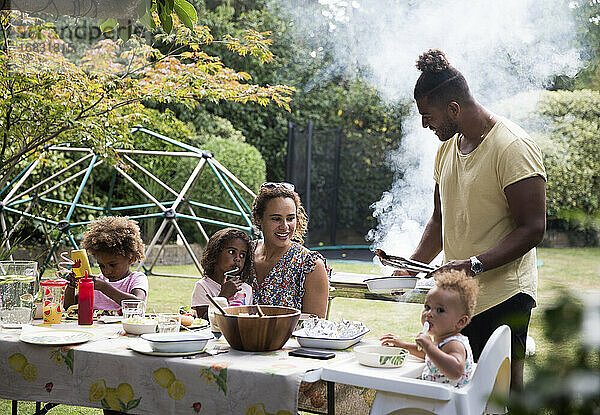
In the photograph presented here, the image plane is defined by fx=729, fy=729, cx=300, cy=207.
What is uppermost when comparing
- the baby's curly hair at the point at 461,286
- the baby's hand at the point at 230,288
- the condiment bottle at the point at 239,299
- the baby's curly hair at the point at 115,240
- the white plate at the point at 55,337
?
the baby's curly hair at the point at 115,240

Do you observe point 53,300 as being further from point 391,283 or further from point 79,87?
point 79,87

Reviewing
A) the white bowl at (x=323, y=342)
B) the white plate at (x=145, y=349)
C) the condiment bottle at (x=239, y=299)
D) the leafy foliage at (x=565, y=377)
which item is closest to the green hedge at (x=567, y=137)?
the condiment bottle at (x=239, y=299)

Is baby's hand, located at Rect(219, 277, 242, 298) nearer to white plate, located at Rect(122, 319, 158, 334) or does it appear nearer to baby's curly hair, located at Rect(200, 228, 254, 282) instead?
baby's curly hair, located at Rect(200, 228, 254, 282)

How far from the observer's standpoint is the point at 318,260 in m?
2.74

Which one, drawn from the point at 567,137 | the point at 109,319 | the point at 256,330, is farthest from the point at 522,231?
the point at 567,137

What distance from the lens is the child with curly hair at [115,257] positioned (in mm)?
2850

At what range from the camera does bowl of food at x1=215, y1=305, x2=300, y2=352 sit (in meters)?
2.02

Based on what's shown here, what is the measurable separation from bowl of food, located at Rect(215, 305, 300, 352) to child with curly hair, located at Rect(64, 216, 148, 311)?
0.85 metres

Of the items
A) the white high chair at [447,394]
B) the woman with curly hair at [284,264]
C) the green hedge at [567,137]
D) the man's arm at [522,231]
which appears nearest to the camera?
the white high chair at [447,394]

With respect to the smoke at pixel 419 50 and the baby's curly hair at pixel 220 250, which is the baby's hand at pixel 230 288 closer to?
the baby's curly hair at pixel 220 250

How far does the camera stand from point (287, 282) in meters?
2.71

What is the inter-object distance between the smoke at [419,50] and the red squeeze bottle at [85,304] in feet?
16.9

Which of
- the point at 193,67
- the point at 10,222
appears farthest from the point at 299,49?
the point at 193,67

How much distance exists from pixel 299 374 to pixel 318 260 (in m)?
0.99
